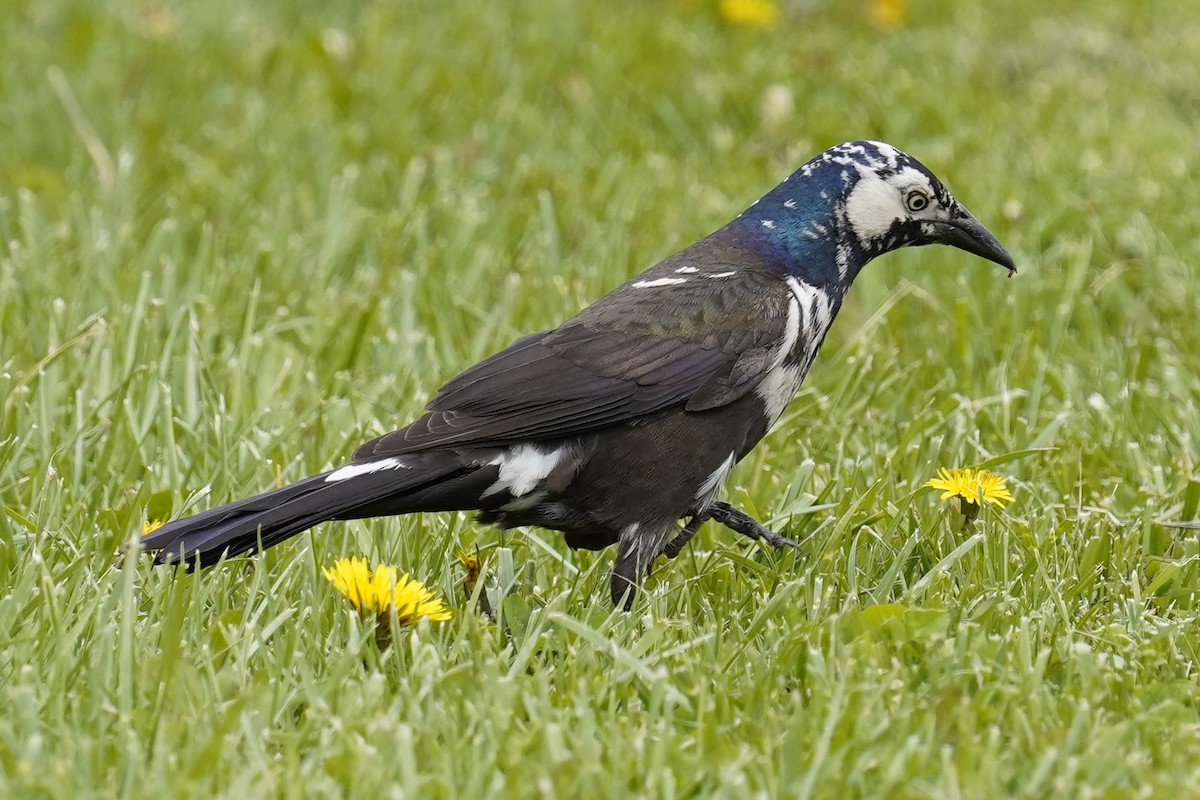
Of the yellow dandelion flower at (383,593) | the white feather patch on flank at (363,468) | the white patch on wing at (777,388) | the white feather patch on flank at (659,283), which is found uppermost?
the white feather patch on flank at (659,283)

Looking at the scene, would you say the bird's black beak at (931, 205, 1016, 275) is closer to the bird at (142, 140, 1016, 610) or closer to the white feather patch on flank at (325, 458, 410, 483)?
the bird at (142, 140, 1016, 610)

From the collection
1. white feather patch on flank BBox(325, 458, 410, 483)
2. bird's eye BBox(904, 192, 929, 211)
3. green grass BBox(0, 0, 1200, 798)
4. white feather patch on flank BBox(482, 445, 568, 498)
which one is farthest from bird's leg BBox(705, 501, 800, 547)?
bird's eye BBox(904, 192, 929, 211)

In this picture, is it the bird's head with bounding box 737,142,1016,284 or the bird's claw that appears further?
the bird's head with bounding box 737,142,1016,284

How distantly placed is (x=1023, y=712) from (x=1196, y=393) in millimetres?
2079

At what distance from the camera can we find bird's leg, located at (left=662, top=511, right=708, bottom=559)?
3.71 meters

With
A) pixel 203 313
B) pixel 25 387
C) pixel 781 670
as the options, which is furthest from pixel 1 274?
pixel 781 670

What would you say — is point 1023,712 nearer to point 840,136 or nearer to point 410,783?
point 410,783

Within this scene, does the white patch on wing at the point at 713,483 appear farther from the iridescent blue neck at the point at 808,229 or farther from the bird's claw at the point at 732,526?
the iridescent blue neck at the point at 808,229

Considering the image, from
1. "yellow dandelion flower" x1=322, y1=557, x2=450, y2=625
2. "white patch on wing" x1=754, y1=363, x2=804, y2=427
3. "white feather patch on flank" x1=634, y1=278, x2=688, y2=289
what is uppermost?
"white feather patch on flank" x1=634, y1=278, x2=688, y2=289

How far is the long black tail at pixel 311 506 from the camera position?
10.4ft

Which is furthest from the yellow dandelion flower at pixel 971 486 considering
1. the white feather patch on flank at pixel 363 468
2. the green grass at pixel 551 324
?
the white feather patch on flank at pixel 363 468

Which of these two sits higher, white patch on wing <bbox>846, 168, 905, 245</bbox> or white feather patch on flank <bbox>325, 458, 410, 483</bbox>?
white patch on wing <bbox>846, 168, 905, 245</bbox>

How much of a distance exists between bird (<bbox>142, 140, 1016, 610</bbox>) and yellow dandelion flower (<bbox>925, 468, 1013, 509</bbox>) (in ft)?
1.18

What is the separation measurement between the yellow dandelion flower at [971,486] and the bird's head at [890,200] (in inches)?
25.0
